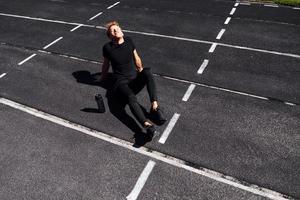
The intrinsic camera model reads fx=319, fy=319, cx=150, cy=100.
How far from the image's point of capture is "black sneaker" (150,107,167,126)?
25.0ft

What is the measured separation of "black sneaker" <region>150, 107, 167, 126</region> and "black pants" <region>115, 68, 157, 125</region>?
296 millimetres

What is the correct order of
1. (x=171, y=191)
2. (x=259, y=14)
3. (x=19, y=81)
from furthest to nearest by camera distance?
1. (x=259, y=14)
2. (x=19, y=81)
3. (x=171, y=191)

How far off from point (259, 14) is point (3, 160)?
37.5 feet

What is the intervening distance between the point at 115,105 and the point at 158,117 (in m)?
1.59

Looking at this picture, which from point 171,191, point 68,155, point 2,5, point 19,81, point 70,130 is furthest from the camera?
point 2,5

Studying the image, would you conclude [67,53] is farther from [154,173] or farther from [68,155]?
[154,173]

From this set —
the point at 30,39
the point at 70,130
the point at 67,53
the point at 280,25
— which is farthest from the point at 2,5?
the point at 280,25

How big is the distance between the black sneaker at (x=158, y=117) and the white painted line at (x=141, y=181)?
1182 mm

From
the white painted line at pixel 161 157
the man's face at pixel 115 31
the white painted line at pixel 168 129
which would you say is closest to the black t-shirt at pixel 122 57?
the man's face at pixel 115 31

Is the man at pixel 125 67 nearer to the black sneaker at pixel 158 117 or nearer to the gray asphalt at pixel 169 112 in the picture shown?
the black sneaker at pixel 158 117

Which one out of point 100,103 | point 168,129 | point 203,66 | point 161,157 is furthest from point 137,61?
point 161,157

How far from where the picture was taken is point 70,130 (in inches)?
316

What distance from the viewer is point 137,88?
8.73 m

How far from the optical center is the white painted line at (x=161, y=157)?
6.04 metres
